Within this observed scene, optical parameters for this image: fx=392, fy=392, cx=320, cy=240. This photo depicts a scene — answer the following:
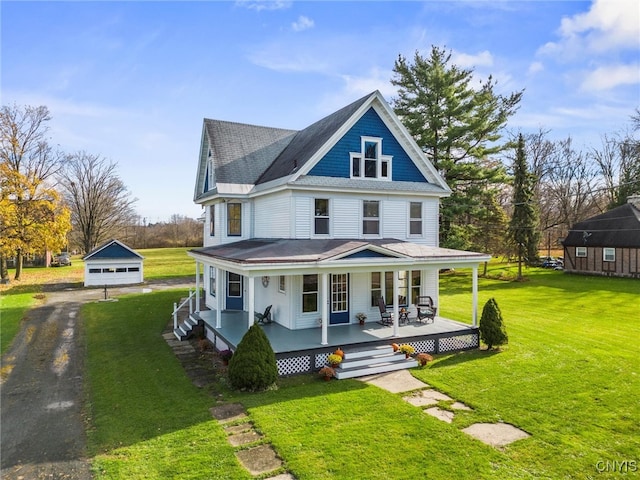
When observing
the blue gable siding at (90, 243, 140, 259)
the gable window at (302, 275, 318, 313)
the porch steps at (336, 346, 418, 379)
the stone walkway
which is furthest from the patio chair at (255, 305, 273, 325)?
the blue gable siding at (90, 243, 140, 259)

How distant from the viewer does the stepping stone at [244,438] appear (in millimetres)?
7875

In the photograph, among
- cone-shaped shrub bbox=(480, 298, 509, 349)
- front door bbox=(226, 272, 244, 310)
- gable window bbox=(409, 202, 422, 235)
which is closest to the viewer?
cone-shaped shrub bbox=(480, 298, 509, 349)

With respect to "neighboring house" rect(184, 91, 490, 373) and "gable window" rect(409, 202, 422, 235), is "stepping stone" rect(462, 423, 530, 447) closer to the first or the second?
"neighboring house" rect(184, 91, 490, 373)

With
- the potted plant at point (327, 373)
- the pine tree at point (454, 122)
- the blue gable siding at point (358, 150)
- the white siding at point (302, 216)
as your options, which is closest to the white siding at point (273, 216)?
the white siding at point (302, 216)

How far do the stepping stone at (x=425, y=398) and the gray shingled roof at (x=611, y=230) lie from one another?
3184 cm

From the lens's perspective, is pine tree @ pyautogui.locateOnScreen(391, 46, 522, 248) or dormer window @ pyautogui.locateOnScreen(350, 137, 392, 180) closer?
dormer window @ pyautogui.locateOnScreen(350, 137, 392, 180)

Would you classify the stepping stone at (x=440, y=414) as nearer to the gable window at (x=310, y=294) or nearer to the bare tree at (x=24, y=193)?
the gable window at (x=310, y=294)

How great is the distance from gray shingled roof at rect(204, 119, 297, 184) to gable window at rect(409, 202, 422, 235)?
779 centimetres

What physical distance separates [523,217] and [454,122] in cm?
1047

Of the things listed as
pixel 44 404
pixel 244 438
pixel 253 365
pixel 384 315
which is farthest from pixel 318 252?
pixel 44 404

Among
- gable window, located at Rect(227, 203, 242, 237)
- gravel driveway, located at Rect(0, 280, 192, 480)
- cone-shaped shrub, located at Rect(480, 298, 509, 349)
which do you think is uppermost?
gable window, located at Rect(227, 203, 242, 237)

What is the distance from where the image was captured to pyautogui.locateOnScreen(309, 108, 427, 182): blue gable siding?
16.2 m

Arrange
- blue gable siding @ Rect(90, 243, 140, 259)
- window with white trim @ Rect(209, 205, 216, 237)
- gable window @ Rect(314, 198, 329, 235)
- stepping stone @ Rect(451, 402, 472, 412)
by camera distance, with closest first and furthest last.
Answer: stepping stone @ Rect(451, 402, 472, 412)
gable window @ Rect(314, 198, 329, 235)
window with white trim @ Rect(209, 205, 216, 237)
blue gable siding @ Rect(90, 243, 140, 259)

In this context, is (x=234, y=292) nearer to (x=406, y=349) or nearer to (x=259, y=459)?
(x=406, y=349)
